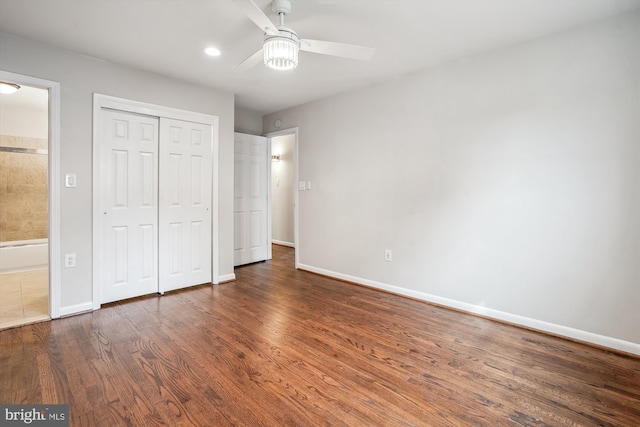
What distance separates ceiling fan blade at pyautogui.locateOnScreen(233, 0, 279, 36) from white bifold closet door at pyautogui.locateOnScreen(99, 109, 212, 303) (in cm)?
206

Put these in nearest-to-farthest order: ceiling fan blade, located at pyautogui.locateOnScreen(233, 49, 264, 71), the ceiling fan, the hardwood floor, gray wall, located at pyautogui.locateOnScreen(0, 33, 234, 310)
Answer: the hardwood floor
the ceiling fan
ceiling fan blade, located at pyautogui.locateOnScreen(233, 49, 264, 71)
gray wall, located at pyautogui.locateOnScreen(0, 33, 234, 310)

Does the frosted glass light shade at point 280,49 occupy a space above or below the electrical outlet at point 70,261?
above

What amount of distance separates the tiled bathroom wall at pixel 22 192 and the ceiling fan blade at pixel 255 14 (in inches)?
207

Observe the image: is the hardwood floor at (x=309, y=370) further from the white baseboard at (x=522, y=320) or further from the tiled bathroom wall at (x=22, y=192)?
the tiled bathroom wall at (x=22, y=192)

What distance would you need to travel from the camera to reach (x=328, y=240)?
4.35m

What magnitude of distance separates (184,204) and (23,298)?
189 cm

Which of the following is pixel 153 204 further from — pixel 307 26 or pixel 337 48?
pixel 337 48

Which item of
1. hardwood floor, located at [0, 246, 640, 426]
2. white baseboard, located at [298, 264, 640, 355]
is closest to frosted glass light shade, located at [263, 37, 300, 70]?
hardwood floor, located at [0, 246, 640, 426]

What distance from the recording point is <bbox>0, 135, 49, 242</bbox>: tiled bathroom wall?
4863 millimetres

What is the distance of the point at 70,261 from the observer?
287cm

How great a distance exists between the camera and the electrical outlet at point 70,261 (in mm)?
2846

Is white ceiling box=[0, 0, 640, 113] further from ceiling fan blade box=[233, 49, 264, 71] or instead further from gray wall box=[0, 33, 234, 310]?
ceiling fan blade box=[233, 49, 264, 71]

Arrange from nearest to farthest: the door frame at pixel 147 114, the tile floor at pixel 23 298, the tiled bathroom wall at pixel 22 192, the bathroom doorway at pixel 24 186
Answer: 1. the tile floor at pixel 23 298
2. the door frame at pixel 147 114
3. the bathroom doorway at pixel 24 186
4. the tiled bathroom wall at pixel 22 192

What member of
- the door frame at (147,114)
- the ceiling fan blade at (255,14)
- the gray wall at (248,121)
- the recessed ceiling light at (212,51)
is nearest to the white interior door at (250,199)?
the gray wall at (248,121)
